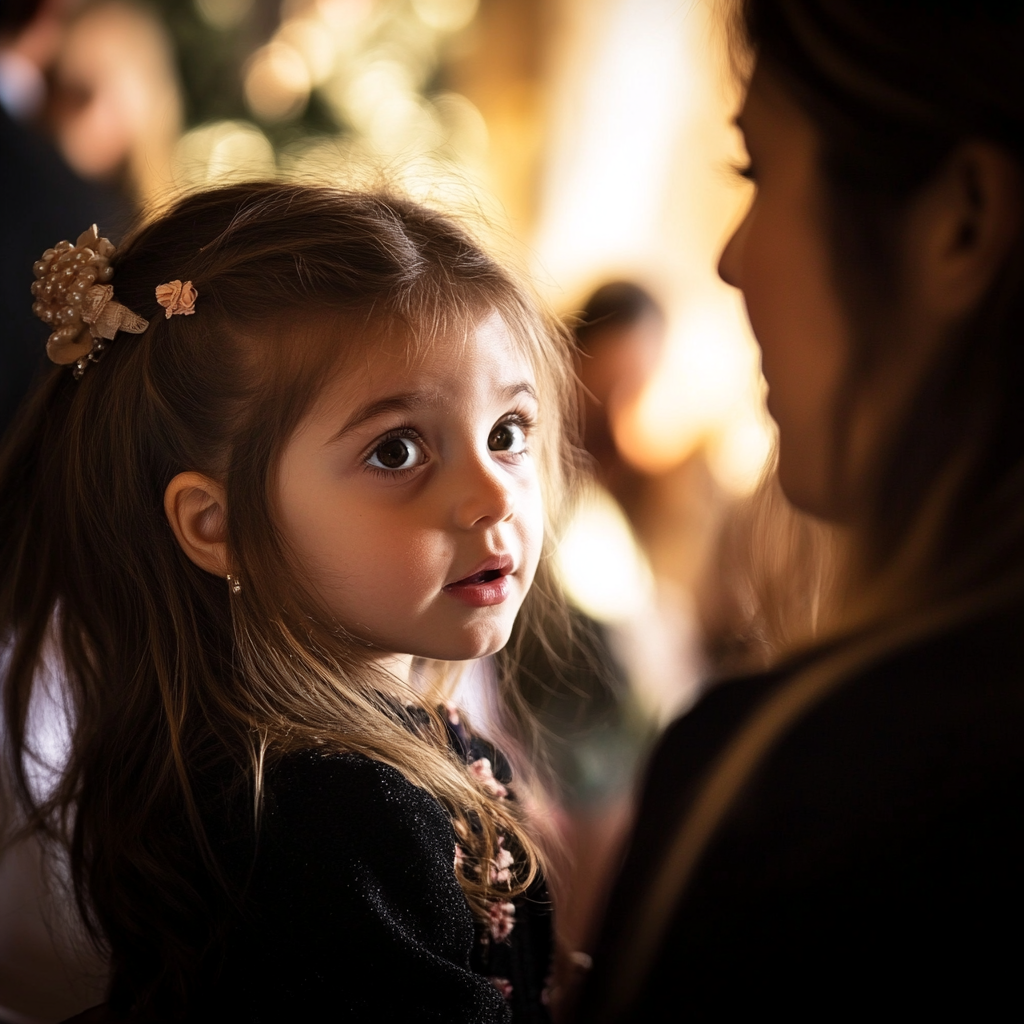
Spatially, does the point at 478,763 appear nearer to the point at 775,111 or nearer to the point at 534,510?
the point at 534,510

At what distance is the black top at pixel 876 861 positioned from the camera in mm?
336

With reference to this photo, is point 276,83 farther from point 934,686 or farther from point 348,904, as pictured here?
point 934,686

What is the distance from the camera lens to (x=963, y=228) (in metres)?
0.37

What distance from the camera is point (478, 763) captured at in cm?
88

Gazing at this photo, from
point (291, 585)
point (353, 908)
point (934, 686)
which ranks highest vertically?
point (934, 686)

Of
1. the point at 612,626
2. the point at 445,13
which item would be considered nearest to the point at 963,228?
the point at 612,626

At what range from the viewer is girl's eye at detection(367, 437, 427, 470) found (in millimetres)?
729

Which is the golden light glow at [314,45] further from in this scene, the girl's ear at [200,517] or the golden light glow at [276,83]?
the girl's ear at [200,517]

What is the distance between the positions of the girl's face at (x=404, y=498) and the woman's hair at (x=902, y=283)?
1.20ft

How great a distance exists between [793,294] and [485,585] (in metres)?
0.38

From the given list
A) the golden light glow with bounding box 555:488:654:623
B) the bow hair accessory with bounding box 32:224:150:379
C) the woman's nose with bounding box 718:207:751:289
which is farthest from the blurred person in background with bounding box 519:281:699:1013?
the woman's nose with bounding box 718:207:751:289

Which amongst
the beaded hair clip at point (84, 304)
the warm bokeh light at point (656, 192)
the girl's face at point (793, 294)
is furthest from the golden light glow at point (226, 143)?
the girl's face at point (793, 294)

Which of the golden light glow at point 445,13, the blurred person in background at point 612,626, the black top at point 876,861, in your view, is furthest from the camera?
the golden light glow at point 445,13

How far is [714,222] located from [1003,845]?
2571 mm
